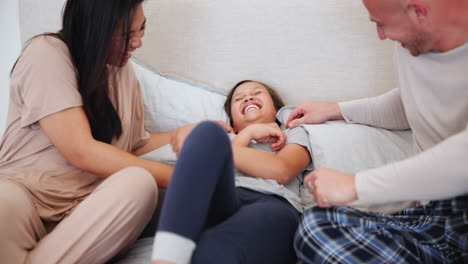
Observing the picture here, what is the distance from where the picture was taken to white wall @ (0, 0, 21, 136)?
231 centimetres

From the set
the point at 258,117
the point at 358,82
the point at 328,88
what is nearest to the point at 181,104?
the point at 258,117

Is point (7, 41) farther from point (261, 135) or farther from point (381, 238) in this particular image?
point (381, 238)

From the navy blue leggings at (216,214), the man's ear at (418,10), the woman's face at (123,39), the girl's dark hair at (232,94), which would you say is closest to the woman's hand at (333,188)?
the navy blue leggings at (216,214)

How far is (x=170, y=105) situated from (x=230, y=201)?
0.72 meters

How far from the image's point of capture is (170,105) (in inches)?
67.4

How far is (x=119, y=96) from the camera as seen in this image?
140 cm

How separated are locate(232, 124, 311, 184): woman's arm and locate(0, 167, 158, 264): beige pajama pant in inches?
12.2

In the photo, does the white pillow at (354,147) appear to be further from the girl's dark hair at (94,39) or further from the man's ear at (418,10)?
the girl's dark hair at (94,39)

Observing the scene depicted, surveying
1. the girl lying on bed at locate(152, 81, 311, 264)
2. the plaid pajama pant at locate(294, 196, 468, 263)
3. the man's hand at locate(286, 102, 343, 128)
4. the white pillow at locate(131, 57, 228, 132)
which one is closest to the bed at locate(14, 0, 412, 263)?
the white pillow at locate(131, 57, 228, 132)

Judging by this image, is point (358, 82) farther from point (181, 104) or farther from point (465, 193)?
point (465, 193)

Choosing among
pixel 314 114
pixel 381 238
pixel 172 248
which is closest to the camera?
pixel 172 248

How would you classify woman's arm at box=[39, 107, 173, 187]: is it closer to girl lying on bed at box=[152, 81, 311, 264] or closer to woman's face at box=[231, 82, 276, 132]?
girl lying on bed at box=[152, 81, 311, 264]

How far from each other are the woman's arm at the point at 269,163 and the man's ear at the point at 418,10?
0.55m

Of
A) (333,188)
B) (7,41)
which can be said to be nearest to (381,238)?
(333,188)
